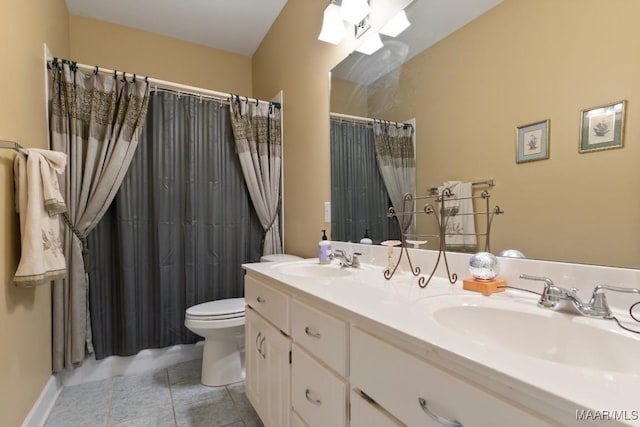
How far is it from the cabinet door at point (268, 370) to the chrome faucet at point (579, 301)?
824 millimetres

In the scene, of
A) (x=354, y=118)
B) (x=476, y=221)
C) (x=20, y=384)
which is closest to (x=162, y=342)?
(x=20, y=384)

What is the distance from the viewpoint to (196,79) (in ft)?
9.32

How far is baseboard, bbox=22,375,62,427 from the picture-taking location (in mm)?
1449

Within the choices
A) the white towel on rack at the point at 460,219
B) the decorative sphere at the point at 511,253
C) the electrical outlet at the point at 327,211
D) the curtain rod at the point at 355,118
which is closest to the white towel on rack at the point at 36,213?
the electrical outlet at the point at 327,211

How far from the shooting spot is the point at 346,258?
5.18ft

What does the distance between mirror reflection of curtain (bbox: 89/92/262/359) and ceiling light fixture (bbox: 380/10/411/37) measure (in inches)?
54.9

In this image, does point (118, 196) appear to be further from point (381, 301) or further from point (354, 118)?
point (381, 301)

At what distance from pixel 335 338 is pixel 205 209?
5.71ft

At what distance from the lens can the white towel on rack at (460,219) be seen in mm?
1106

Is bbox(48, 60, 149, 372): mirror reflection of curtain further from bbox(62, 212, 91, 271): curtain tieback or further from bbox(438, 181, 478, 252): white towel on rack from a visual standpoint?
bbox(438, 181, 478, 252): white towel on rack

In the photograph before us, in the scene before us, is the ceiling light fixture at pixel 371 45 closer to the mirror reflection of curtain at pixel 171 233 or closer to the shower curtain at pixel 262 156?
the shower curtain at pixel 262 156

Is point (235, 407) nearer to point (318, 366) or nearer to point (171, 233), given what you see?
point (318, 366)

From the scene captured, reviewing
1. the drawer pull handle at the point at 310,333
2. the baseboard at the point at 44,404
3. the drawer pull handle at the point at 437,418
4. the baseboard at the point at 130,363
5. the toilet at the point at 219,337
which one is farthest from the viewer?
the baseboard at the point at 130,363

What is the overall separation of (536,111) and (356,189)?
929 millimetres
